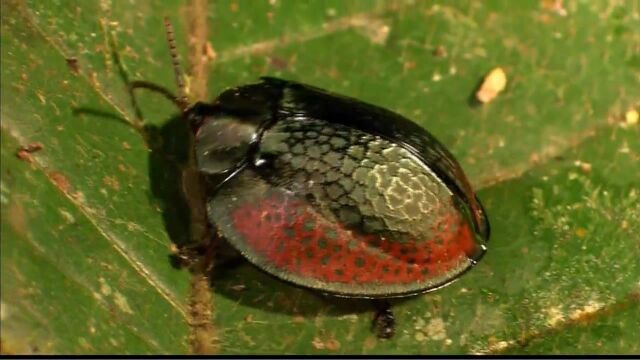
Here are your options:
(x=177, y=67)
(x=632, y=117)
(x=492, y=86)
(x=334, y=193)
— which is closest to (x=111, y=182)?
(x=177, y=67)

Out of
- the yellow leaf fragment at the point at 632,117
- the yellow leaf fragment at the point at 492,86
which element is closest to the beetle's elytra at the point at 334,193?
the yellow leaf fragment at the point at 492,86

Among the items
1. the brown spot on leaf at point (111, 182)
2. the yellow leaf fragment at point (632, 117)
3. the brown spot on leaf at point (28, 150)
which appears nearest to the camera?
the brown spot on leaf at point (28, 150)

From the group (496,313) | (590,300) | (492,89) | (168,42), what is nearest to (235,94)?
(168,42)

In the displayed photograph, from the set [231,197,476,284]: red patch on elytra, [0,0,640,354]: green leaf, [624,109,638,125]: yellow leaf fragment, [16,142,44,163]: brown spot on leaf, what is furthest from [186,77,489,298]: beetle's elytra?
[624,109,638,125]: yellow leaf fragment

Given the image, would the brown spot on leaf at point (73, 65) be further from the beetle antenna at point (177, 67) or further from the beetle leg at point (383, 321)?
the beetle leg at point (383, 321)

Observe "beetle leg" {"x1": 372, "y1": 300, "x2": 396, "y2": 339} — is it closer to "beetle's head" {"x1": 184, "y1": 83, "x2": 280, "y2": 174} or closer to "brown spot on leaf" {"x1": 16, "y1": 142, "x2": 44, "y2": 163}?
"beetle's head" {"x1": 184, "y1": 83, "x2": 280, "y2": 174}

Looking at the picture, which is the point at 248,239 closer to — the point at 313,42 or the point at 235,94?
the point at 235,94

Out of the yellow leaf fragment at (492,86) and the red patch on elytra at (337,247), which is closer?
the red patch on elytra at (337,247)
